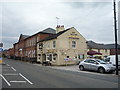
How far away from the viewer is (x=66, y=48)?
99.5ft

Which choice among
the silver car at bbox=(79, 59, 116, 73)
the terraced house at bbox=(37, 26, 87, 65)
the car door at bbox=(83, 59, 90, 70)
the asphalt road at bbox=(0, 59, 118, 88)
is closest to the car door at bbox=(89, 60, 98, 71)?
the silver car at bbox=(79, 59, 116, 73)

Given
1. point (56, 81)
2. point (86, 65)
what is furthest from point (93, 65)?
point (56, 81)

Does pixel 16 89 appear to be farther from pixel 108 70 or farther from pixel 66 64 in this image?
pixel 66 64

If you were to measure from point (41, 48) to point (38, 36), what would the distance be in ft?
19.2

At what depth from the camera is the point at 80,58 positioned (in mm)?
31781

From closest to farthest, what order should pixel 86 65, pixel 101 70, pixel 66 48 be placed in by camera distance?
pixel 101 70, pixel 86 65, pixel 66 48

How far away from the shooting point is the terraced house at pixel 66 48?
29.4 meters

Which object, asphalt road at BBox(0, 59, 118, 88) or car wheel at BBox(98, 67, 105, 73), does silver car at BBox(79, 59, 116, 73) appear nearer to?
car wheel at BBox(98, 67, 105, 73)

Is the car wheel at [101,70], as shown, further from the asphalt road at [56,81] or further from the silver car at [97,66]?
the asphalt road at [56,81]

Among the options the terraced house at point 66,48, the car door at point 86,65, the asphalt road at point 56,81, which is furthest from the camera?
the terraced house at point 66,48

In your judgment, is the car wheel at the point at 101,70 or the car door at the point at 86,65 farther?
the car door at the point at 86,65

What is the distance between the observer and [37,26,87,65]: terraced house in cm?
2940

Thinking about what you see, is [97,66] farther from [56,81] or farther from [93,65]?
[56,81]

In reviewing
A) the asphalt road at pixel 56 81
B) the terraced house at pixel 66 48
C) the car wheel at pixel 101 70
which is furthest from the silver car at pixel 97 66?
the terraced house at pixel 66 48
